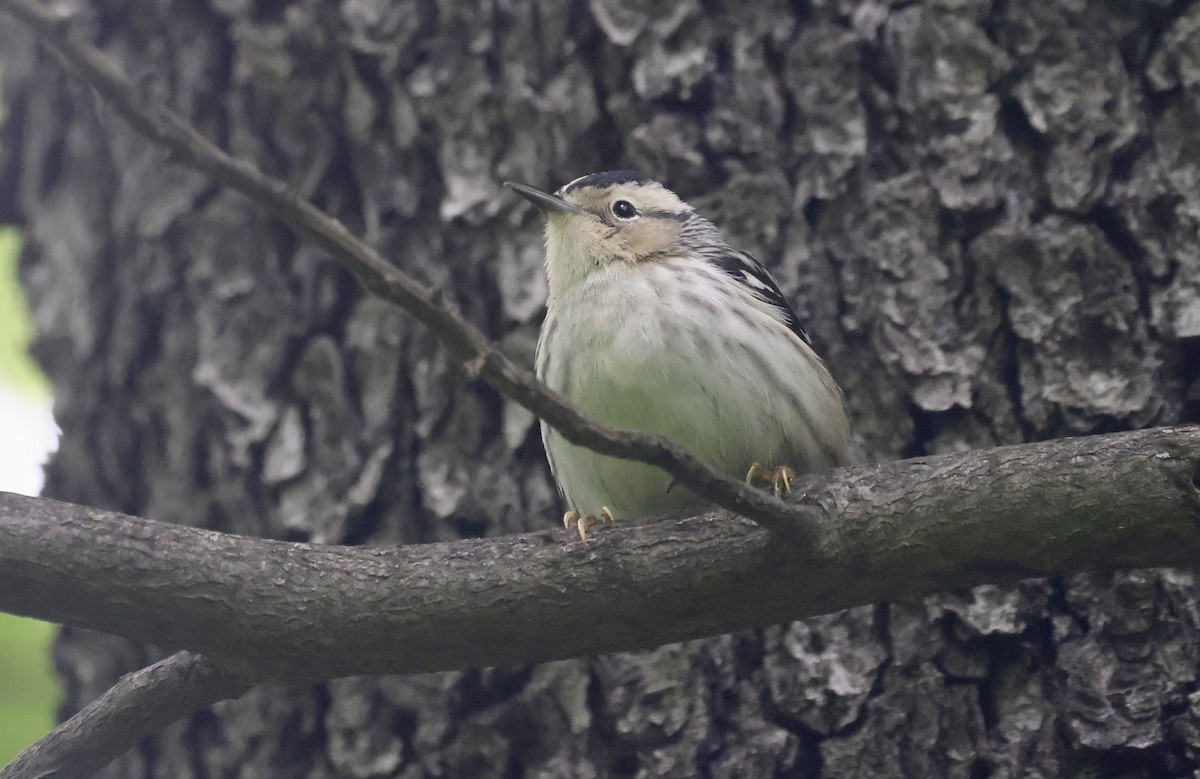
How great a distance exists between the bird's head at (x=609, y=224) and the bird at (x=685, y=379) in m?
0.16

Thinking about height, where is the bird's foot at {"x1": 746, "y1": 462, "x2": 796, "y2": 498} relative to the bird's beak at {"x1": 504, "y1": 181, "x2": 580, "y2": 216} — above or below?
below

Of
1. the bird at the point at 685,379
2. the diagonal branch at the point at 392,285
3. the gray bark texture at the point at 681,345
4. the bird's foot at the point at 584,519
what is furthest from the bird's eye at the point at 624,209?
the diagonal branch at the point at 392,285

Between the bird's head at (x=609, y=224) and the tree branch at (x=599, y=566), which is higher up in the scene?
the bird's head at (x=609, y=224)

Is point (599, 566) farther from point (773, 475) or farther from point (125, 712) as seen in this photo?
point (125, 712)

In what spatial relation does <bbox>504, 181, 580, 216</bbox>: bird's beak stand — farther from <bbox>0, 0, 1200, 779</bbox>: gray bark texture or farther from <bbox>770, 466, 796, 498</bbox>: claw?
<bbox>770, 466, 796, 498</bbox>: claw

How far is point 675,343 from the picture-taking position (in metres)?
4.29

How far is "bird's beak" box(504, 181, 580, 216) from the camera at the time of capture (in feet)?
15.2

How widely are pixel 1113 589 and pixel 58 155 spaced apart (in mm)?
4852

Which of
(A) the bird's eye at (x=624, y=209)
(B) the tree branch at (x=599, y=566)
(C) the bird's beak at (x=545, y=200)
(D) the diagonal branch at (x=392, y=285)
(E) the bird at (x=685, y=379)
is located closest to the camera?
(D) the diagonal branch at (x=392, y=285)

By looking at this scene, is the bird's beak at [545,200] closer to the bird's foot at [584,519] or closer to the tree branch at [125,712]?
the bird's foot at [584,519]

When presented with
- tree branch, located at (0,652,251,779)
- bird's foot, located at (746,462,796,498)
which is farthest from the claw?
tree branch, located at (0,652,251,779)

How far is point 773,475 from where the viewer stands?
4.21m

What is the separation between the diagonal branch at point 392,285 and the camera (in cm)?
193

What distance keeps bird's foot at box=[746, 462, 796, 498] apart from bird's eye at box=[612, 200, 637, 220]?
130 centimetres
